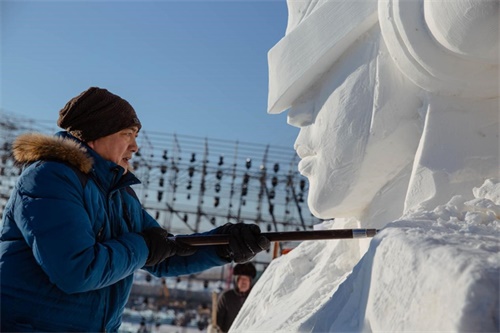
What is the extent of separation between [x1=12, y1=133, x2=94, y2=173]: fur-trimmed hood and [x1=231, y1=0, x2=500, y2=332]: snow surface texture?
0.92 metres

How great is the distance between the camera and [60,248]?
5.00ft

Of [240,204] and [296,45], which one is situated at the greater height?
[296,45]

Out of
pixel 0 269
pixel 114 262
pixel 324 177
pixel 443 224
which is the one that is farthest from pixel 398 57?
pixel 0 269

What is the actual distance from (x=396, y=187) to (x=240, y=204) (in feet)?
44.7

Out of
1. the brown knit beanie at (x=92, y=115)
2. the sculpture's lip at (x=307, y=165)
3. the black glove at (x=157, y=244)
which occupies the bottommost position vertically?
the black glove at (x=157, y=244)

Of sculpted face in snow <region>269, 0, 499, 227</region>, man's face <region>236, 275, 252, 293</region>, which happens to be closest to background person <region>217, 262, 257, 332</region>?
man's face <region>236, 275, 252, 293</region>

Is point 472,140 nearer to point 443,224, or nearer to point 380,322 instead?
point 443,224

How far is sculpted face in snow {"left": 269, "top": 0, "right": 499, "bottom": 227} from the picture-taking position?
2.09 meters

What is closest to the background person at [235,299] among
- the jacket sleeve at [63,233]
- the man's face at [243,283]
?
the man's face at [243,283]

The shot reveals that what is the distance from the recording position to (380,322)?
154cm

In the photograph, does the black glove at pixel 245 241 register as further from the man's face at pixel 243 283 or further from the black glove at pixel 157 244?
the man's face at pixel 243 283

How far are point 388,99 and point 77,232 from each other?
1.37 meters

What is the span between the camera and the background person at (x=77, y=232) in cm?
154

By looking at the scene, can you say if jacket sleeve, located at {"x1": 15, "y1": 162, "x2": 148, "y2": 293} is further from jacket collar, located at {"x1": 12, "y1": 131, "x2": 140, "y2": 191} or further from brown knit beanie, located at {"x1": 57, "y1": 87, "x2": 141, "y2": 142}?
brown knit beanie, located at {"x1": 57, "y1": 87, "x2": 141, "y2": 142}
